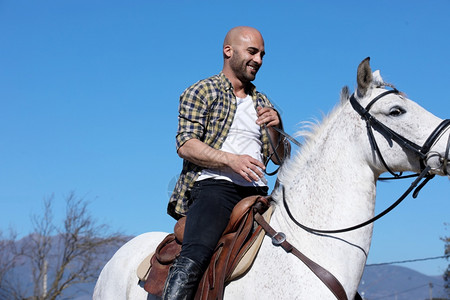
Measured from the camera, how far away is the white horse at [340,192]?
13.8 ft

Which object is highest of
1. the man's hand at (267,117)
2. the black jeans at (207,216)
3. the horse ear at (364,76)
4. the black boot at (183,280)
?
the horse ear at (364,76)

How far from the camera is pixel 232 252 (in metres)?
4.52

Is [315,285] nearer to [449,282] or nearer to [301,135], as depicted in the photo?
[301,135]

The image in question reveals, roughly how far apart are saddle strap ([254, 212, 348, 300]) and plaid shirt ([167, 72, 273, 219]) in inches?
38.0

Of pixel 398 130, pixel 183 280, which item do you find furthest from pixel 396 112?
pixel 183 280

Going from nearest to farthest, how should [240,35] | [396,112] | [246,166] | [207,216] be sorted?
[396,112], [246,166], [207,216], [240,35]

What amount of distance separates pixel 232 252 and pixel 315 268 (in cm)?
70

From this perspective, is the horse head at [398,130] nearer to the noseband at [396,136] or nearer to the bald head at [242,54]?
the noseband at [396,136]

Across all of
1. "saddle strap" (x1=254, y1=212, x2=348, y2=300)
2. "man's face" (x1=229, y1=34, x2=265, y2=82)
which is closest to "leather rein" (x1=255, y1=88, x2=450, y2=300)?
"saddle strap" (x1=254, y1=212, x2=348, y2=300)

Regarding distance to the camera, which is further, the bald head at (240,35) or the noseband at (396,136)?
the bald head at (240,35)

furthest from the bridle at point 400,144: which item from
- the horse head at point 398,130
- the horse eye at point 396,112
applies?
the horse eye at point 396,112

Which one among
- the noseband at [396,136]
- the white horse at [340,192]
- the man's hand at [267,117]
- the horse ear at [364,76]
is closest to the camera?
the noseband at [396,136]

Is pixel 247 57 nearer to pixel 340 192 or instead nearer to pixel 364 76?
pixel 364 76

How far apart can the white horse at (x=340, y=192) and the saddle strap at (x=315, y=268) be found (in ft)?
0.11
